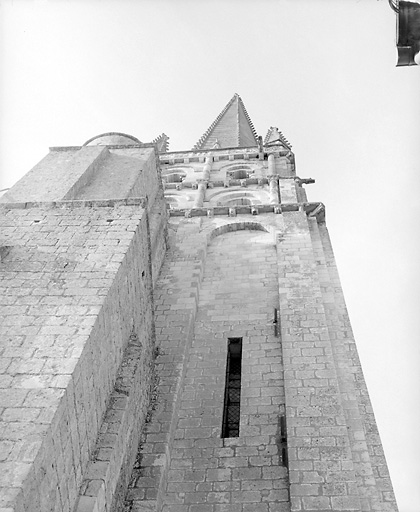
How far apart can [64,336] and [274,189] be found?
12.6m

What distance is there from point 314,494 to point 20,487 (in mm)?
3922

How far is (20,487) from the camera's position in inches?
180

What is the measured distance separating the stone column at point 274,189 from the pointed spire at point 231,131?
12010 millimetres

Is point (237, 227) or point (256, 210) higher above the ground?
point (256, 210)

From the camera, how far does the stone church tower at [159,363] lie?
5738mm

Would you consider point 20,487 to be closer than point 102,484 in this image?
Yes

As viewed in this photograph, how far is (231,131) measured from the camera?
36.5m

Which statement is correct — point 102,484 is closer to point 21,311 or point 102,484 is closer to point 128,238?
point 21,311

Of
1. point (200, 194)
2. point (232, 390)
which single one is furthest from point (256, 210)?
point (232, 390)

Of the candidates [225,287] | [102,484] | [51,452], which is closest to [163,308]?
[225,287]

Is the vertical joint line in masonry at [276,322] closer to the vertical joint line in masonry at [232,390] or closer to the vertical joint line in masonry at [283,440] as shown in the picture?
the vertical joint line in masonry at [232,390]

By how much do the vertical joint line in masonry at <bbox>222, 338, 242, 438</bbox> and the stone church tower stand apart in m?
0.03

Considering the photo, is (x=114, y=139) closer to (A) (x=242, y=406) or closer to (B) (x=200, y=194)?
(B) (x=200, y=194)

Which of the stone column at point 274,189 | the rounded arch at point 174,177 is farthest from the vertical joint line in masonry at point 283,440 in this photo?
the rounded arch at point 174,177
